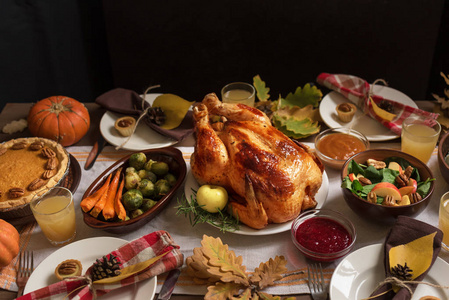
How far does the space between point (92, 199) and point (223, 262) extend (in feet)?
2.35

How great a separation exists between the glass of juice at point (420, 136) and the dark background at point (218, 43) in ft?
5.07

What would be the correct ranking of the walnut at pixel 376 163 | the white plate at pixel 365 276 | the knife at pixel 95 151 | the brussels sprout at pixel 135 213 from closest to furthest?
the white plate at pixel 365 276 → the brussels sprout at pixel 135 213 → the walnut at pixel 376 163 → the knife at pixel 95 151

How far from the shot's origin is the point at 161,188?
229 cm

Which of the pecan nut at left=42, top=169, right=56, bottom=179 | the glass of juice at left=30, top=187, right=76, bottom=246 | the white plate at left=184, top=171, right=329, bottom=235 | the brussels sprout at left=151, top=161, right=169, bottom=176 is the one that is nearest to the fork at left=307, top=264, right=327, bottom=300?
the white plate at left=184, top=171, right=329, bottom=235

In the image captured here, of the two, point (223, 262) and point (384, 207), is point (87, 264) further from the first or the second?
point (384, 207)

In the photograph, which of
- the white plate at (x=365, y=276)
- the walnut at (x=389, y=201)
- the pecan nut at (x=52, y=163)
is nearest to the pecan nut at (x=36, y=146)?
the pecan nut at (x=52, y=163)

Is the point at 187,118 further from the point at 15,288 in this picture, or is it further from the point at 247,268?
the point at 15,288

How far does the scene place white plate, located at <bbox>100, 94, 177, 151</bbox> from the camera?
108 inches

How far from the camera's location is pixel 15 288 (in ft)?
6.42

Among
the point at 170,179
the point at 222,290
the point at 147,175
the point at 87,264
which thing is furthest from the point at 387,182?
the point at 87,264

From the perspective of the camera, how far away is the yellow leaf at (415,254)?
Answer: 185cm

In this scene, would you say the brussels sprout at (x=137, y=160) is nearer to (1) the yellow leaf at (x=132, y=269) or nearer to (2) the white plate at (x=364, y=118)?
(1) the yellow leaf at (x=132, y=269)

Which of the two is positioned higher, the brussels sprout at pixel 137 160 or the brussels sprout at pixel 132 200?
the brussels sprout at pixel 137 160

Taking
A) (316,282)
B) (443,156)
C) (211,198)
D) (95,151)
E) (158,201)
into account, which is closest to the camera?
(316,282)
